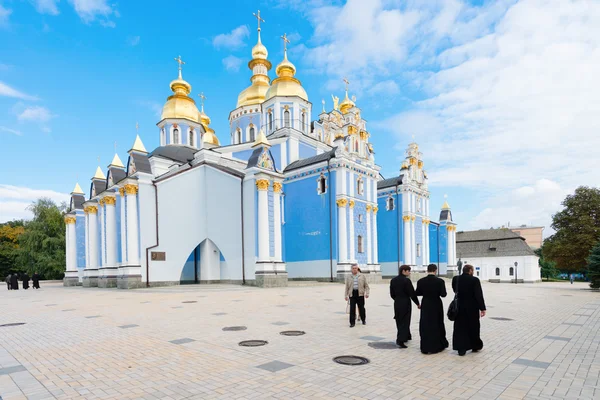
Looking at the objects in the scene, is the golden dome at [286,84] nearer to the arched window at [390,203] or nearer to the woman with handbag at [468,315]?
the arched window at [390,203]

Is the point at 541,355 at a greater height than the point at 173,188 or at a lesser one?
lesser

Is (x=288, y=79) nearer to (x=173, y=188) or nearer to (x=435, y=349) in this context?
(x=173, y=188)

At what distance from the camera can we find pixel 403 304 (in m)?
6.99

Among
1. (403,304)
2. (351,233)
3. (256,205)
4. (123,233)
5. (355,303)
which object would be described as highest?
(256,205)

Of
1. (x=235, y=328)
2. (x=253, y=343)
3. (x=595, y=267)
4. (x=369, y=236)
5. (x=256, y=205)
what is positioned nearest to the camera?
(x=253, y=343)

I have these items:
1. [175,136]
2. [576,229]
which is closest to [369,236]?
[576,229]

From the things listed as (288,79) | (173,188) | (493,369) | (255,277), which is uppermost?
(288,79)

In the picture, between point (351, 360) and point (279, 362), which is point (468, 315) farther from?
point (279, 362)

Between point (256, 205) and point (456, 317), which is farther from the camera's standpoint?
point (256, 205)

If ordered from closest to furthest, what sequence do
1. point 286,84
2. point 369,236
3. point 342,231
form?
point 342,231 → point 369,236 → point 286,84

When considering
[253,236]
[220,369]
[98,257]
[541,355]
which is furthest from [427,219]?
[220,369]

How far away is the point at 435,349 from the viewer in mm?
6371

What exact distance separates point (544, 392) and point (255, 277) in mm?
19582

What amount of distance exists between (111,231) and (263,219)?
1200 centimetres
